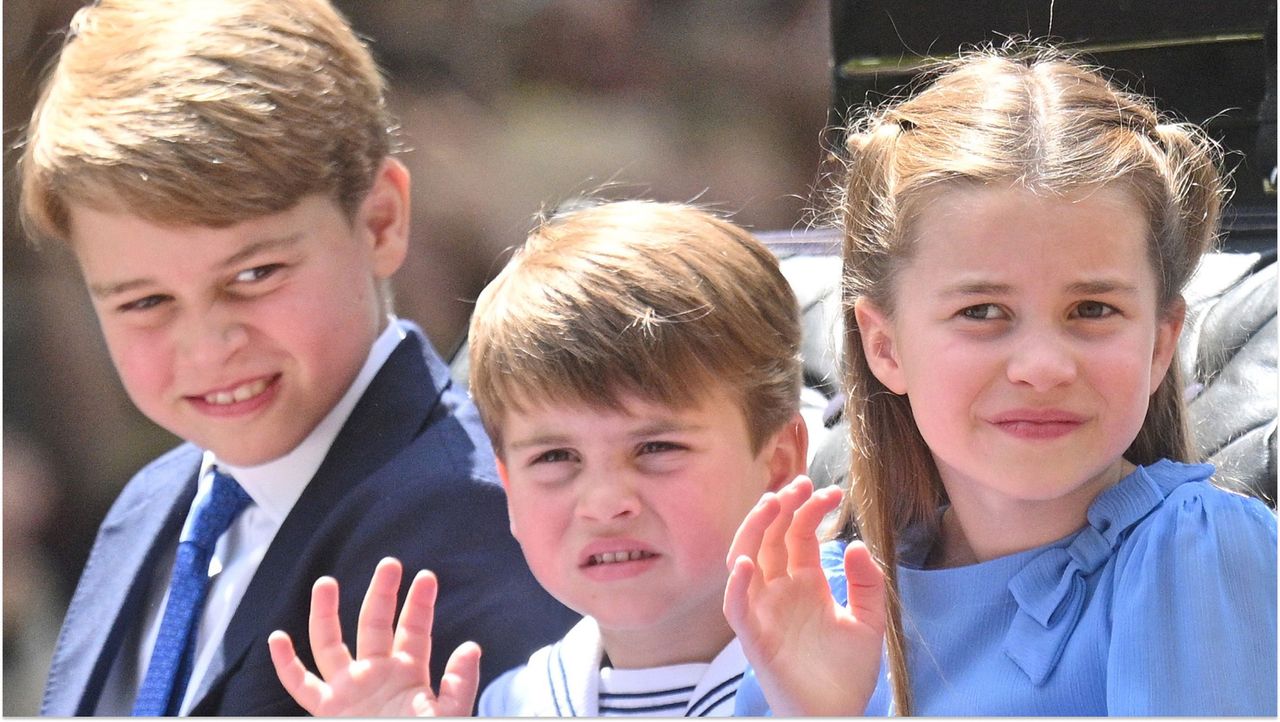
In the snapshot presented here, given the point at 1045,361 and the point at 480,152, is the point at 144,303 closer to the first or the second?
the point at 480,152

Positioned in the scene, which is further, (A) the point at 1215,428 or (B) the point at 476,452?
(B) the point at 476,452

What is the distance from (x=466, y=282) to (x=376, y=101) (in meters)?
0.22

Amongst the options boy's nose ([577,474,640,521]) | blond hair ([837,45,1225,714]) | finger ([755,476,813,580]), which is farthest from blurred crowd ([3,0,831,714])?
finger ([755,476,813,580])

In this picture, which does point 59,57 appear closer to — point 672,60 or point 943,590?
point 672,60

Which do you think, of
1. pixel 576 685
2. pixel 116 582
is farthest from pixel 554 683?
pixel 116 582

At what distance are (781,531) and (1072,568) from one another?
0.77 ft

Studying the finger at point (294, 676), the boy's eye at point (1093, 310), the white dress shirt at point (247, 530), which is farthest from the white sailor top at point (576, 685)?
the boy's eye at point (1093, 310)

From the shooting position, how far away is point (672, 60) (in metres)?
1.64

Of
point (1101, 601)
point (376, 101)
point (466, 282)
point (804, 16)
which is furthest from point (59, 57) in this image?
point (1101, 601)

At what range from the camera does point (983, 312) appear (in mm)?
1217

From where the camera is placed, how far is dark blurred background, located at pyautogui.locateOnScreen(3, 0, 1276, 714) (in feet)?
5.06

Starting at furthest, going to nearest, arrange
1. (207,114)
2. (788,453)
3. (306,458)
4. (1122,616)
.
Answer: (306,458), (207,114), (788,453), (1122,616)

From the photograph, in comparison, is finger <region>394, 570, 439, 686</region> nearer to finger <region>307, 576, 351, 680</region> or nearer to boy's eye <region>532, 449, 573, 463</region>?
finger <region>307, 576, 351, 680</region>

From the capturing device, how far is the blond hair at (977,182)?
3.94 feet
